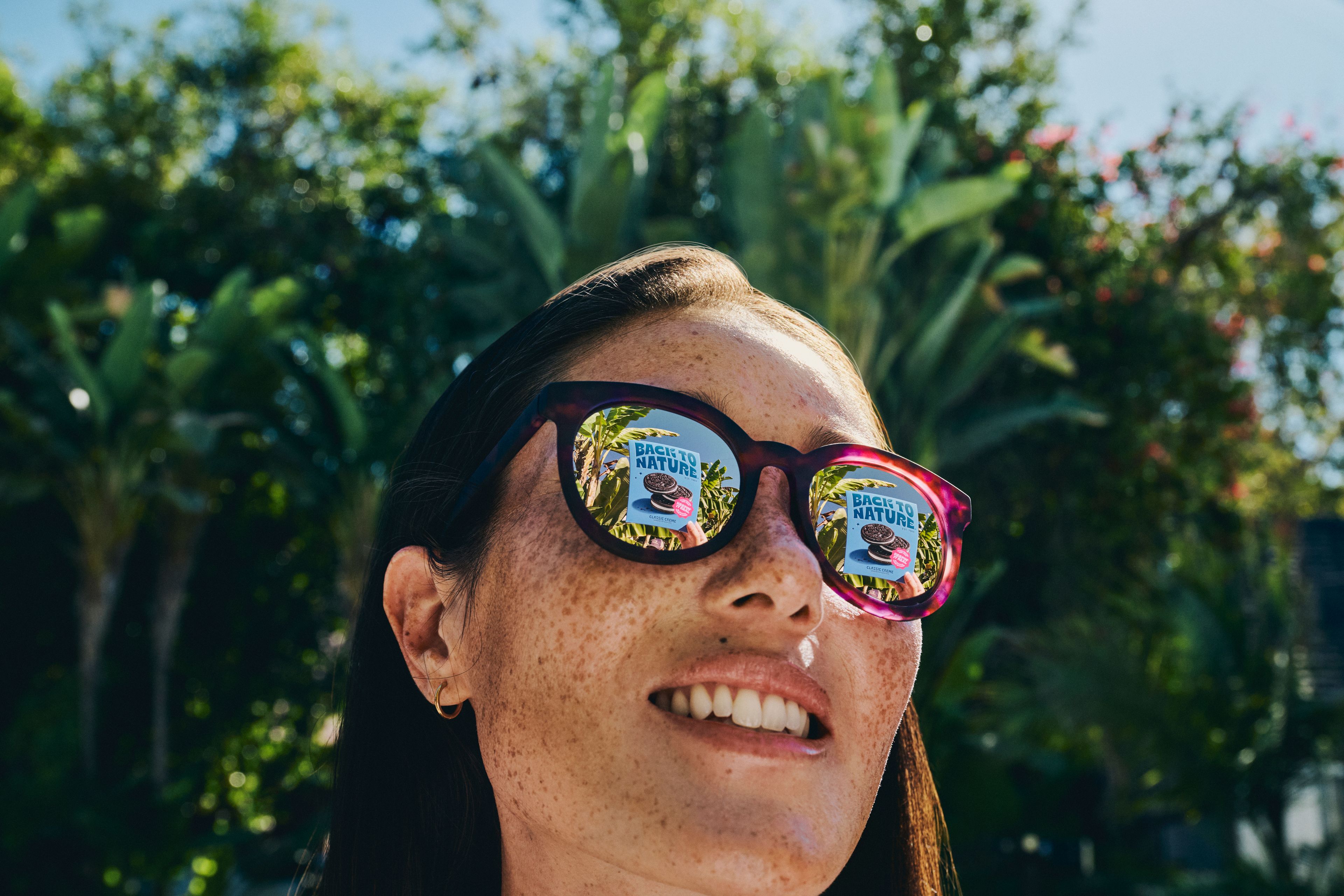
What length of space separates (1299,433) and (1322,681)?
4.26 meters

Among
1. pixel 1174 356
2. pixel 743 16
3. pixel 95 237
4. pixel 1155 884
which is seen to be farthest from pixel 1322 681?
pixel 95 237

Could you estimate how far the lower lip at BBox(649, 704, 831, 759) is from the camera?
1.09 m

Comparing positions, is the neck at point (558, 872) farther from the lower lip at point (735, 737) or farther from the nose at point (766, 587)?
the nose at point (766, 587)

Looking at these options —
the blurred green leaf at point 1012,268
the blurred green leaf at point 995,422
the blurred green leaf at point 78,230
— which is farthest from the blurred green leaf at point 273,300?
the blurred green leaf at point 1012,268

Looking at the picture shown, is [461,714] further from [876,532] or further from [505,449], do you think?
[876,532]

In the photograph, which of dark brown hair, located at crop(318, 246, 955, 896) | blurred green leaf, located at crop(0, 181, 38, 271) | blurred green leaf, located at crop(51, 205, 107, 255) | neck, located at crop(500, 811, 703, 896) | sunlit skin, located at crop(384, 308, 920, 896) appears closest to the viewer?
sunlit skin, located at crop(384, 308, 920, 896)

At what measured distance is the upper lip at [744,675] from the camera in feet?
3.65

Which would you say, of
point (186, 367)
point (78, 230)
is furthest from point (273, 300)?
point (78, 230)

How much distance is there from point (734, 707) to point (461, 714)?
1.79 ft

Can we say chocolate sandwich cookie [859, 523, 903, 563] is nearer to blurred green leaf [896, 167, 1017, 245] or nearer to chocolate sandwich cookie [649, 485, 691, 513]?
chocolate sandwich cookie [649, 485, 691, 513]

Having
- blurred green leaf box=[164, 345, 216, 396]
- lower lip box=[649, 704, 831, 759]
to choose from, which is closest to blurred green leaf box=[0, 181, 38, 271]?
blurred green leaf box=[164, 345, 216, 396]

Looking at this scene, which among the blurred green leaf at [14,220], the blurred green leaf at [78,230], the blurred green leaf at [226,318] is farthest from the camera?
the blurred green leaf at [78,230]

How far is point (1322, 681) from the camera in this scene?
9234 mm

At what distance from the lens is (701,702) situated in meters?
1.12
